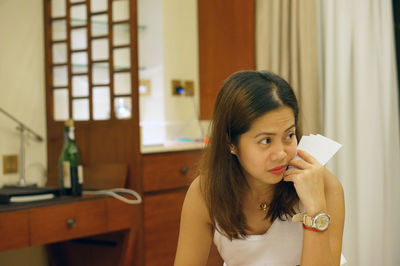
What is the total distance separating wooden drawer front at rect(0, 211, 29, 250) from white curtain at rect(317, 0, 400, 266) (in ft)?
4.88

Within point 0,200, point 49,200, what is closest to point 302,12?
point 49,200

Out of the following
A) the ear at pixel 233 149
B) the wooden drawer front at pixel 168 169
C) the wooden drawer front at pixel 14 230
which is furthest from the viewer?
the wooden drawer front at pixel 168 169

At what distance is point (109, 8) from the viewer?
253cm

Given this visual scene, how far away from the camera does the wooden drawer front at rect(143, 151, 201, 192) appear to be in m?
2.46

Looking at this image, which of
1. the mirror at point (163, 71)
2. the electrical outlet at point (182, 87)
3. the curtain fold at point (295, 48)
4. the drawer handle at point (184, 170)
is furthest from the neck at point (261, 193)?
the electrical outlet at point (182, 87)

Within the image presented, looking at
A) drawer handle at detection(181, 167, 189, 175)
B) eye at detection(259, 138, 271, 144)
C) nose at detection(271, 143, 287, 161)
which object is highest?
eye at detection(259, 138, 271, 144)

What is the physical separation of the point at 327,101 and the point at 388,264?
2.88 ft

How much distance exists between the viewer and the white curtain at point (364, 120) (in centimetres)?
238

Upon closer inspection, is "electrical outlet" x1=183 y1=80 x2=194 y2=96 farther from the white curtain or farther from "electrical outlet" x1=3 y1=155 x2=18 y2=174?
"electrical outlet" x1=3 y1=155 x2=18 y2=174

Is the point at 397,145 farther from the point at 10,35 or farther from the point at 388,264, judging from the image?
the point at 10,35

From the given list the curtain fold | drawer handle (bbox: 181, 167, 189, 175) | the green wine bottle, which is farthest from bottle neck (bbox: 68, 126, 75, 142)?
the curtain fold

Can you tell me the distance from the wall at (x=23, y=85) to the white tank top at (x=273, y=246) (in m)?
1.65

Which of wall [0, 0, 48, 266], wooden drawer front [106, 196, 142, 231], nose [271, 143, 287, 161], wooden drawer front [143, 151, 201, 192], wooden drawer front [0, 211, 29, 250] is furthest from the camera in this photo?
wall [0, 0, 48, 266]

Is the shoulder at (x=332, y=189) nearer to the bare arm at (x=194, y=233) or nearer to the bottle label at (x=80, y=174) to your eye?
the bare arm at (x=194, y=233)
